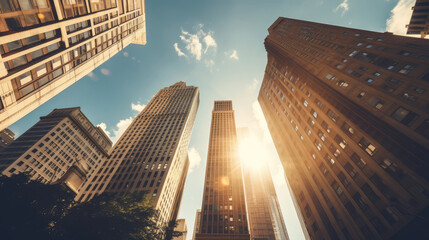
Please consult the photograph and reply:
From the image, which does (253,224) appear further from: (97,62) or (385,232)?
(97,62)

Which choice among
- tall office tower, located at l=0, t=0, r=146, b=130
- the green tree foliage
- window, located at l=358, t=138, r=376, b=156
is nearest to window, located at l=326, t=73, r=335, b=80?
window, located at l=358, t=138, r=376, b=156

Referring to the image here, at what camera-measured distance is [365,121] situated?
23688mm

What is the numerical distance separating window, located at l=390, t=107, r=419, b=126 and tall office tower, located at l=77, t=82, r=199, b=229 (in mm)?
54919

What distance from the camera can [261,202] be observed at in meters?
129

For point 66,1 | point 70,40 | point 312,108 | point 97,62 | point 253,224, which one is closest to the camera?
point 66,1

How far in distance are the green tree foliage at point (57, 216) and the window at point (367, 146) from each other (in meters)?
31.7

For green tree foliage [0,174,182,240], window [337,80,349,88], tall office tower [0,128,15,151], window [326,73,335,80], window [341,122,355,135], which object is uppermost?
tall office tower [0,128,15,151]

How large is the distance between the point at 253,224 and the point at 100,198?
4614 inches

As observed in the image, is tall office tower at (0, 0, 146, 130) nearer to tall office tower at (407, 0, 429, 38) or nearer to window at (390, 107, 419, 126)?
window at (390, 107, 419, 126)

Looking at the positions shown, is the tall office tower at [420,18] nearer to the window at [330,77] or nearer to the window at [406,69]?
the window at [330,77]

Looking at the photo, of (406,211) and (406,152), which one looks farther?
(406,152)

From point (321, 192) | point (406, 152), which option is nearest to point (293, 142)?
point (321, 192)

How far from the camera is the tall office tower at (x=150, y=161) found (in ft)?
182

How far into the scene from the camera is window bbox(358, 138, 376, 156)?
22.3 meters
